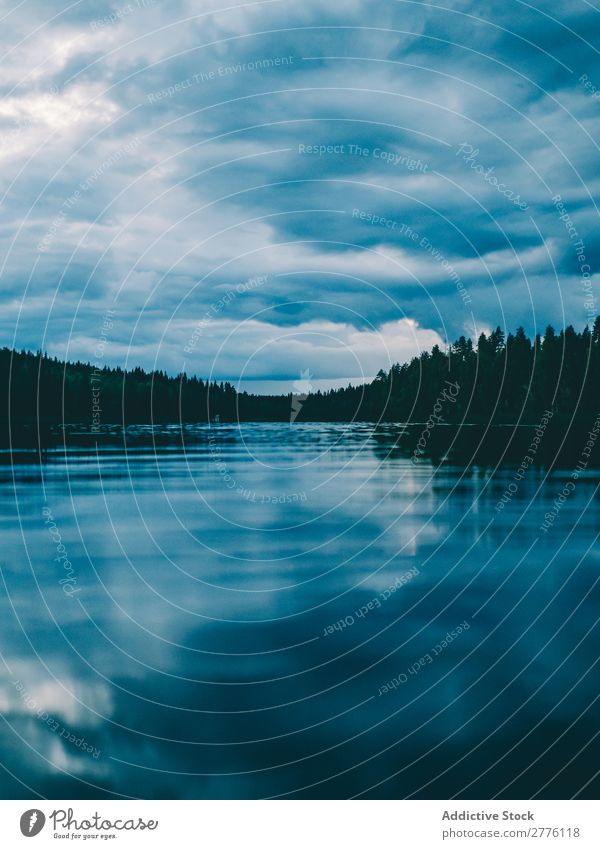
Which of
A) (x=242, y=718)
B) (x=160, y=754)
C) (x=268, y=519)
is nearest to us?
(x=160, y=754)

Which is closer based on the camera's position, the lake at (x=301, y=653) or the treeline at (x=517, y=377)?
the lake at (x=301, y=653)

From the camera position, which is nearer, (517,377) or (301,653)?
(301,653)

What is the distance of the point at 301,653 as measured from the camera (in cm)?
1566

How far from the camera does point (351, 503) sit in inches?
1366

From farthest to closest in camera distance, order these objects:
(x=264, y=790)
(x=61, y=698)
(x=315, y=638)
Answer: (x=315, y=638)
(x=61, y=698)
(x=264, y=790)

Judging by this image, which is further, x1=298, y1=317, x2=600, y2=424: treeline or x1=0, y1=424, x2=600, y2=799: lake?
Answer: x1=298, y1=317, x2=600, y2=424: treeline

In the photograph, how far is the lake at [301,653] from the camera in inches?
455

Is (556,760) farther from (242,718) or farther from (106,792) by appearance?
(106,792)

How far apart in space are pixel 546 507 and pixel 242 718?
77.4ft

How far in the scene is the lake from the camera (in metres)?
11.6

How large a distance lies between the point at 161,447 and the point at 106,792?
204 ft

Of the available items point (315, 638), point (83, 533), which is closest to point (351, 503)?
point (83, 533)

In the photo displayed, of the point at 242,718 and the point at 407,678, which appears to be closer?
the point at 242,718

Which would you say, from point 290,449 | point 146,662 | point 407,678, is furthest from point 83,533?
point 290,449
